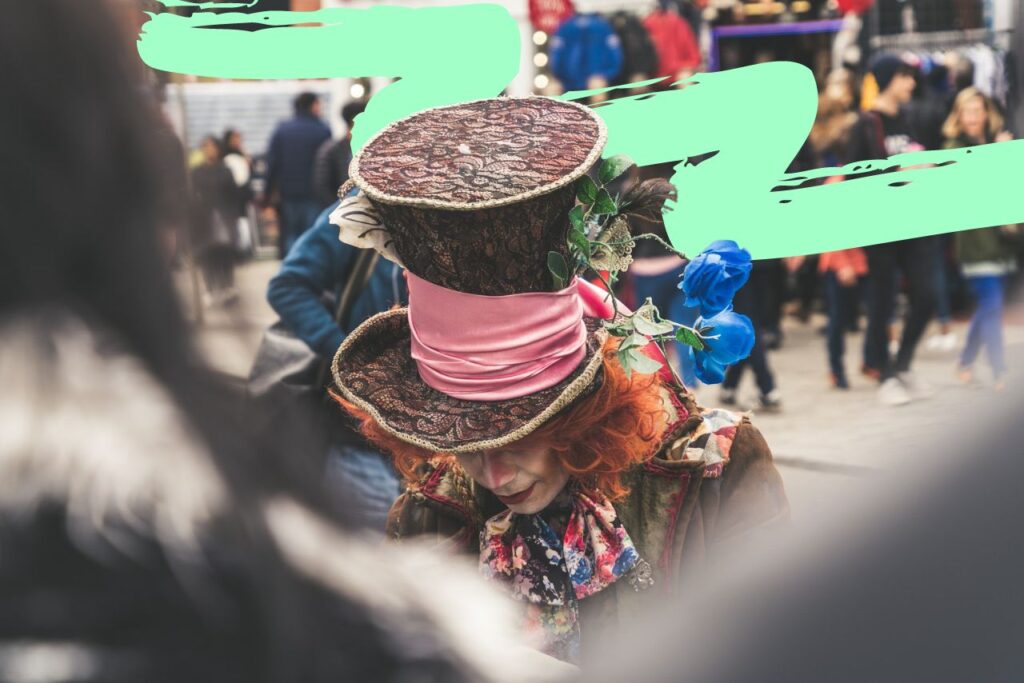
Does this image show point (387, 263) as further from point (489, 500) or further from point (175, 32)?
point (175, 32)

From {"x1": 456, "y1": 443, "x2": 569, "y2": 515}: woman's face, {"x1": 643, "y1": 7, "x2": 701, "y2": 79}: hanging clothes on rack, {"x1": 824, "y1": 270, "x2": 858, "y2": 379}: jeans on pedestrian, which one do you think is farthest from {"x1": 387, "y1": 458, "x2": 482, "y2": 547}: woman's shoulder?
{"x1": 643, "y1": 7, "x2": 701, "y2": 79}: hanging clothes on rack

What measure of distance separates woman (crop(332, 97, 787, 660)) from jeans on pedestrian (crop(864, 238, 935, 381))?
15.8 feet

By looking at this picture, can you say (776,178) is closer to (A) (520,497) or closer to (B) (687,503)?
(B) (687,503)

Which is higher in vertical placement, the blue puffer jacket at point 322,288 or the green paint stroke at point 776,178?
the green paint stroke at point 776,178

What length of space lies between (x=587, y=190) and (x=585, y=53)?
8.94m

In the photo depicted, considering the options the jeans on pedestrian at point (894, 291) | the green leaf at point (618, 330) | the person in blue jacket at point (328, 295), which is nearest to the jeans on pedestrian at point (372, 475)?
the person in blue jacket at point (328, 295)

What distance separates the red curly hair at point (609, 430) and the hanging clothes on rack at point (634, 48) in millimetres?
8619

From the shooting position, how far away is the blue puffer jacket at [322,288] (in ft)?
10.8

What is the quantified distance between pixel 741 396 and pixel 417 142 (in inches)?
224

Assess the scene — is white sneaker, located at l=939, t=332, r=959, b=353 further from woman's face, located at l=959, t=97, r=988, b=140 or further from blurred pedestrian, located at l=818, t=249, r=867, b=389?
woman's face, located at l=959, t=97, r=988, b=140

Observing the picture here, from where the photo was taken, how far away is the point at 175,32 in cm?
154

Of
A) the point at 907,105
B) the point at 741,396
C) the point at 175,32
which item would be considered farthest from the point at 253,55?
the point at 907,105

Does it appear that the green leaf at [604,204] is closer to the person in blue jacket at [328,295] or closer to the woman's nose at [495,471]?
the woman's nose at [495,471]

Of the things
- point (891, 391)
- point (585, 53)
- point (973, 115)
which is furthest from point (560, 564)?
point (585, 53)
